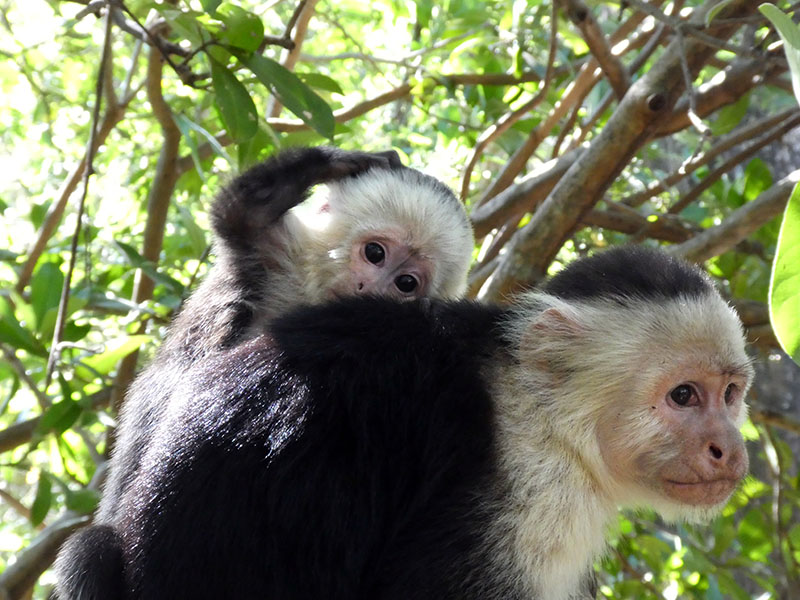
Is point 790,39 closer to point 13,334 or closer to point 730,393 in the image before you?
point 730,393

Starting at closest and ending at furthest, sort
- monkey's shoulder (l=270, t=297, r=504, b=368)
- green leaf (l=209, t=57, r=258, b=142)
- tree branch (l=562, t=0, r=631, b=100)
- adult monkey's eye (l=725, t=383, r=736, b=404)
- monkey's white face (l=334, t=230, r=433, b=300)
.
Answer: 1. monkey's shoulder (l=270, t=297, r=504, b=368)
2. adult monkey's eye (l=725, t=383, r=736, b=404)
3. green leaf (l=209, t=57, r=258, b=142)
4. monkey's white face (l=334, t=230, r=433, b=300)
5. tree branch (l=562, t=0, r=631, b=100)

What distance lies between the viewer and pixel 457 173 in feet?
15.0

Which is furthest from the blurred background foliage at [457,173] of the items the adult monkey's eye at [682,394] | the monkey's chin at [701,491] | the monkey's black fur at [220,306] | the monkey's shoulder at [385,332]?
the monkey's shoulder at [385,332]

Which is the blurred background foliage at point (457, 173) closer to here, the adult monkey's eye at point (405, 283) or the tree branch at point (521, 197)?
the tree branch at point (521, 197)

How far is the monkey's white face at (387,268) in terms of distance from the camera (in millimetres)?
2695

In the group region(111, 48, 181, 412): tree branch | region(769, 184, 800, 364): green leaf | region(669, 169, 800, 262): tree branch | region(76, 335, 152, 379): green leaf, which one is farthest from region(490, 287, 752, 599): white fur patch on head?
region(111, 48, 181, 412): tree branch

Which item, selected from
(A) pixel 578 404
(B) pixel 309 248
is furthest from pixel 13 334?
(A) pixel 578 404

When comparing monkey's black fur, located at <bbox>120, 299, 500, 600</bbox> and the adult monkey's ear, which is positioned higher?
the adult monkey's ear

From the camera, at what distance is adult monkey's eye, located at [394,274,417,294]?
2.72m

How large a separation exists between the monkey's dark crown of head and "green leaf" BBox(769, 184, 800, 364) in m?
0.86

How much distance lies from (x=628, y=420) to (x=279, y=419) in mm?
763

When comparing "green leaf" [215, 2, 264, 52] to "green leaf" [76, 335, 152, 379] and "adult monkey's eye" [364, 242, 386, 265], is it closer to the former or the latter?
"adult monkey's eye" [364, 242, 386, 265]

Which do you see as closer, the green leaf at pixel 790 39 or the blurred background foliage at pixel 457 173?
the green leaf at pixel 790 39

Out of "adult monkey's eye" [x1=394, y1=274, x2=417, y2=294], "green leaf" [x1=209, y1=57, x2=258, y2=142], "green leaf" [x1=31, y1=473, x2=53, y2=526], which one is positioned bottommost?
"green leaf" [x1=31, y1=473, x2=53, y2=526]
